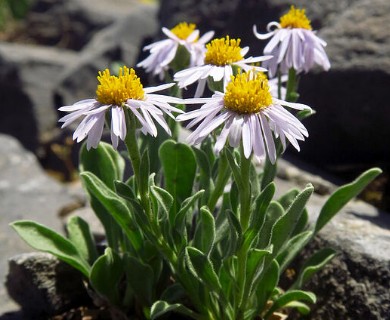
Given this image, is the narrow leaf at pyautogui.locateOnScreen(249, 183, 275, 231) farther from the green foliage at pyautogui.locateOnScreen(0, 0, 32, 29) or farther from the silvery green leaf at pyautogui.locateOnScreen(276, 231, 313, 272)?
the green foliage at pyautogui.locateOnScreen(0, 0, 32, 29)

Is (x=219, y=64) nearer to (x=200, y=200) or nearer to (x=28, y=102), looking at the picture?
(x=200, y=200)

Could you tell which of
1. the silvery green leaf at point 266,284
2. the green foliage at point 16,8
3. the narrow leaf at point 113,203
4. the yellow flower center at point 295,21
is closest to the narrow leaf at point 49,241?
the narrow leaf at point 113,203

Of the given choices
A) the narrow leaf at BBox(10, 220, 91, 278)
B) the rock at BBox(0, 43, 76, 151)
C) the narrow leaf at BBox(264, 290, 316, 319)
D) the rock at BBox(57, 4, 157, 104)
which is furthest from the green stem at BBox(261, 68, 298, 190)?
the rock at BBox(0, 43, 76, 151)

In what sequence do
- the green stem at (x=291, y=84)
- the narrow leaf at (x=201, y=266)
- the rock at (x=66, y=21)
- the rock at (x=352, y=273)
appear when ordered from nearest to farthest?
the narrow leaf at (x=201, y=266), the rock at (x=352, y=273), the green stem at (x=291, y=84), the rock at (x=66, y=21)

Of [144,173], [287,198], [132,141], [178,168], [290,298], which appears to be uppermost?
[132,141]

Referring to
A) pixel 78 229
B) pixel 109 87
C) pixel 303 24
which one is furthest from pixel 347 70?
pixel 109 87

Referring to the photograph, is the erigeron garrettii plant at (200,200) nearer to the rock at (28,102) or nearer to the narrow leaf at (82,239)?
the narrow leaf at (82,239)

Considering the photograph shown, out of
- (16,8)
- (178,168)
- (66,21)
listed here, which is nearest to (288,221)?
(178,168)
